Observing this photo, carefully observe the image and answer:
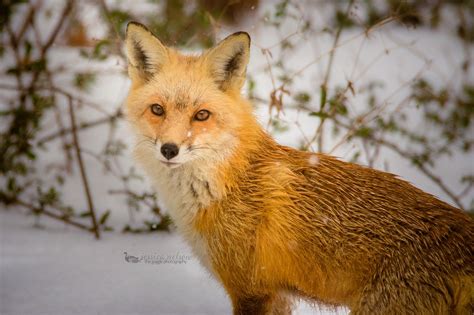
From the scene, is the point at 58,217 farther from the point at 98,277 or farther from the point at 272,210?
the point at 272,210

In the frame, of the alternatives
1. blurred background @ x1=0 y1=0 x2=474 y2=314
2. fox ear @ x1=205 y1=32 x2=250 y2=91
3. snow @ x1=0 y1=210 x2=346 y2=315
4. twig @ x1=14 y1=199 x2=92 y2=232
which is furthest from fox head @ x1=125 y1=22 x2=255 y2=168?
twig @ x1=14 y1=199 x2=92 y2=232

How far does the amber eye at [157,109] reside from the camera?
7.90 feet

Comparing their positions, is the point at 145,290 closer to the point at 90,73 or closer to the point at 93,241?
the point at 93,241

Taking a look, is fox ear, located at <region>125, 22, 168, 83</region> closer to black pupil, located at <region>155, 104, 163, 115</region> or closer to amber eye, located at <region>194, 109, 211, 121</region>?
black pupil, located at <region>155, 104, 163, 115</region>

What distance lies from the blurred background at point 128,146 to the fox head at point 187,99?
33 cm

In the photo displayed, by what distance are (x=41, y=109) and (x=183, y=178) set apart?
228cm

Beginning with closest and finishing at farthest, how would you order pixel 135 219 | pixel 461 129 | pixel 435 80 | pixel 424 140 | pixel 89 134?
pixel 135 219 < pixel 424 140 < pixel 461 129 < pixel 89 134 < pixel 435 80

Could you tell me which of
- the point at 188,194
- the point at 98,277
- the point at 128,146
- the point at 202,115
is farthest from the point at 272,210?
the point at 128,146

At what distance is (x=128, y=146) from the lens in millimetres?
4812

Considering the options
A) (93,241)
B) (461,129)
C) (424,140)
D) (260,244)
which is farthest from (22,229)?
(461,129)

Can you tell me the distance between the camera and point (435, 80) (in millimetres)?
6055

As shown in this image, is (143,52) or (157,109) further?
(143,52)

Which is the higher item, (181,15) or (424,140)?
(181,15)

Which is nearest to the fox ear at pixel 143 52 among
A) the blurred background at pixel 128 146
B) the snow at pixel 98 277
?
the blurred background at pixel 128 146
